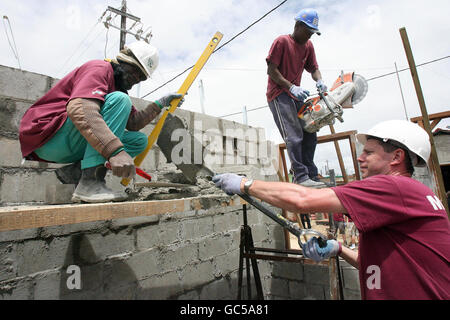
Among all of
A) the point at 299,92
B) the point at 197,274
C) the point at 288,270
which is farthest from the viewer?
the point at 288,270

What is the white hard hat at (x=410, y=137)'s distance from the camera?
150cm

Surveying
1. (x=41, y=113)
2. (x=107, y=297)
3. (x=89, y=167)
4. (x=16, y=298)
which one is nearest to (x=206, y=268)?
(x=107, y=297)

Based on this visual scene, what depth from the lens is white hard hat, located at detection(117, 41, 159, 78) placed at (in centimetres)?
173

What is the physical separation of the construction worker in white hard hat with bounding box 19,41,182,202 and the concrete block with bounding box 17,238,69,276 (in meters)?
0.62

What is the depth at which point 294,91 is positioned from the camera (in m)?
2.61

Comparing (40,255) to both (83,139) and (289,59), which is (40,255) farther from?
(289,59)

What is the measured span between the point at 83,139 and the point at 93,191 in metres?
0.34

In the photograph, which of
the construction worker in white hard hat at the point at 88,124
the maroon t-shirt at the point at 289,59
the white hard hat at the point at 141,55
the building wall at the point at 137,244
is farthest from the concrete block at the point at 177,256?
the maroon t-shirt at the point at 289,59

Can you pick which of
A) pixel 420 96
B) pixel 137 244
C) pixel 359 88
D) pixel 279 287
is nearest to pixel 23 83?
pixel 137 244

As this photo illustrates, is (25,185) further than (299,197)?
Result: Yes

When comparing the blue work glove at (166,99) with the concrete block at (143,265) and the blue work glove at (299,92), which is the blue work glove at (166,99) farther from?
the concrete block at (143,265)

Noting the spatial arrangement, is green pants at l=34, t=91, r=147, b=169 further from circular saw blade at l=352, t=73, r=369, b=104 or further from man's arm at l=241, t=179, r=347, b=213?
circular saw blade at l=352, t=73, r=369, b=104

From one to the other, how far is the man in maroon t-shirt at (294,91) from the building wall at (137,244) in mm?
764

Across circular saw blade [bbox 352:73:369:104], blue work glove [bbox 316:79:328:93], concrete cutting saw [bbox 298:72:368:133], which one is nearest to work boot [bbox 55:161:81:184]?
concrete cutting saw [bbox 298:72:368:133]
